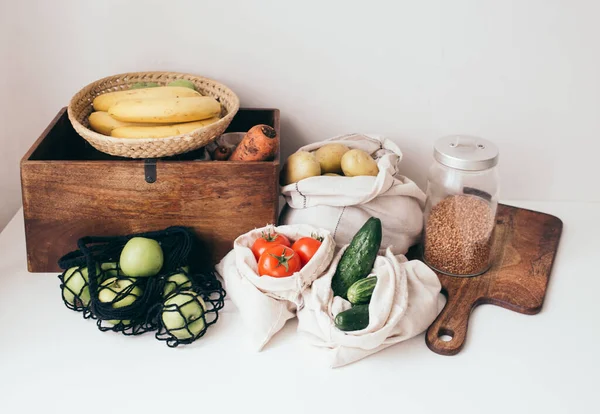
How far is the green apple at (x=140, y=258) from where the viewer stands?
1.07 metres

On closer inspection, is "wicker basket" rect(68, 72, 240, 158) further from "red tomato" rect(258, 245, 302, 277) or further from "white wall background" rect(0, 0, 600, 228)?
"red tomato" rect(258, 245, 302, 277)

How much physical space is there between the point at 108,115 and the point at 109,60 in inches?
7.6

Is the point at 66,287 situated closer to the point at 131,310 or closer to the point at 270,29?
the point at 131,310

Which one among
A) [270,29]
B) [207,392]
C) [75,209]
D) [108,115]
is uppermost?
[270,29]

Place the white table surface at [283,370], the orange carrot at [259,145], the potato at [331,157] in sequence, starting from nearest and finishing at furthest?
1. the white table surface at [283,370]
2. the orange carrot at [259,145]
3. the potato at [331,157]

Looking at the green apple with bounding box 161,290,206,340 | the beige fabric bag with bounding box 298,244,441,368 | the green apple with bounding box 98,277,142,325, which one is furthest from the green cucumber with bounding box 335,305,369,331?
the green apple with bounding box 98,277,142,325

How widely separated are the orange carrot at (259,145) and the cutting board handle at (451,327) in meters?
0.39

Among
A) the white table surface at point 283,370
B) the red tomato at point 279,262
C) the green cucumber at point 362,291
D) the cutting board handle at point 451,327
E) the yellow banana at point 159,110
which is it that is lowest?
the white table surface at point 283,370

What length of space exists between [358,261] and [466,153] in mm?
272

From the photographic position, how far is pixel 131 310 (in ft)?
3.35

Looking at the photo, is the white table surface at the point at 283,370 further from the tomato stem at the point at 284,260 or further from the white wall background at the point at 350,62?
the white wall background at the point at 350,62

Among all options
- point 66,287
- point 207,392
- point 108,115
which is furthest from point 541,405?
point 108,115

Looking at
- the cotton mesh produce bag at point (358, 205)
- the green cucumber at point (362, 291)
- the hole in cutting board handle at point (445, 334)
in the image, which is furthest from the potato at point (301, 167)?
the hole in cutting board handle at point (445, 334)

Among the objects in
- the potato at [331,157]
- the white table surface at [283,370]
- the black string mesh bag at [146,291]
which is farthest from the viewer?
the potato at [331,157]
